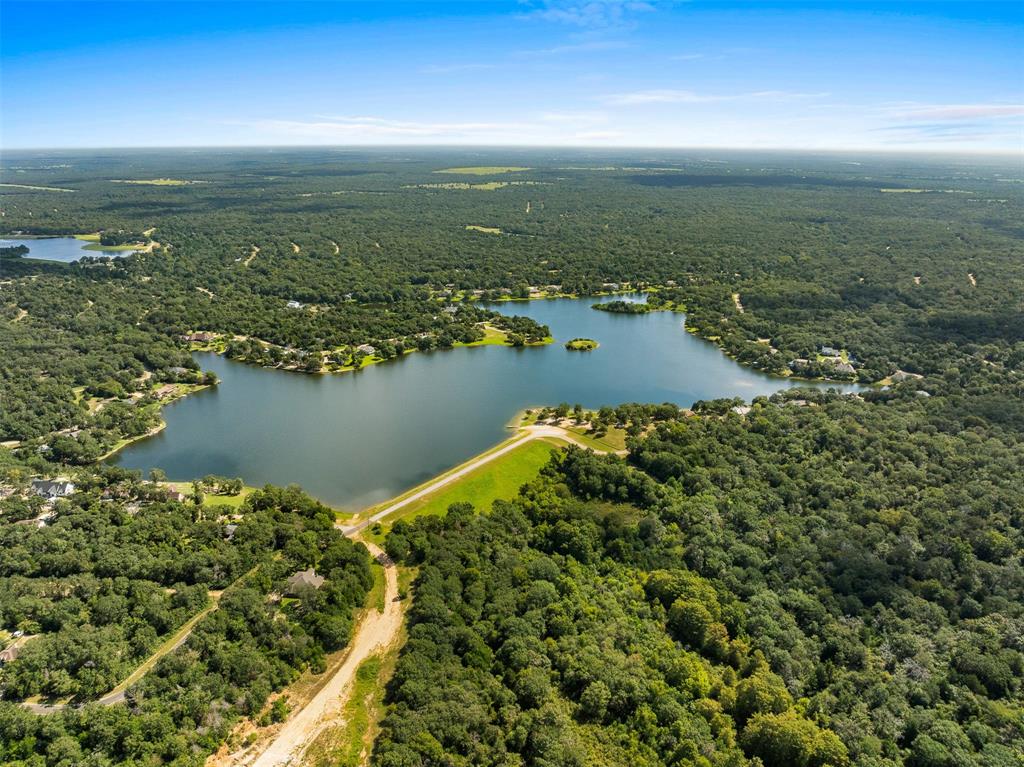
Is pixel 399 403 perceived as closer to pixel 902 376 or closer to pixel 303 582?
pixel 303 582

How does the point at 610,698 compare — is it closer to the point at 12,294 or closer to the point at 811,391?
the point at 811,391

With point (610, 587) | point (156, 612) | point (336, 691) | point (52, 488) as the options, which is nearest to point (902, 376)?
point (610, 587)

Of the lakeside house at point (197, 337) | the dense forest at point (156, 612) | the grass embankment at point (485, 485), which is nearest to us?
the dense forest at point (156, 612)

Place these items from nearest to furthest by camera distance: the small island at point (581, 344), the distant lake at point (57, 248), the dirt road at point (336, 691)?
1. the dirt road at point (336, 691)
2. the small island at point (581, 344)
3. the distant lake at point (57, 248)

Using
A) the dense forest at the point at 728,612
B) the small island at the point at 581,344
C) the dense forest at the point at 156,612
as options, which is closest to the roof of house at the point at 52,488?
the dense forest at the point at 156,612

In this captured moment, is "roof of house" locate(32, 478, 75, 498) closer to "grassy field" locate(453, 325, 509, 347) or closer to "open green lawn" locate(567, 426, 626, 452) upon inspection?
"open green lawn" locate(567, 426, 626, 452)

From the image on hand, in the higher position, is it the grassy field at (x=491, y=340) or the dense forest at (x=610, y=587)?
the grassy field at (x=491, y=340)

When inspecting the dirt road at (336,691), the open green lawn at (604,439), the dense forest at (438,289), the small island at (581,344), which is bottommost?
the dirt road at (336,691)

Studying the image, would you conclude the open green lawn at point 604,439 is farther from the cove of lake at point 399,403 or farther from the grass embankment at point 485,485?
the cove of lake at point 399,403
